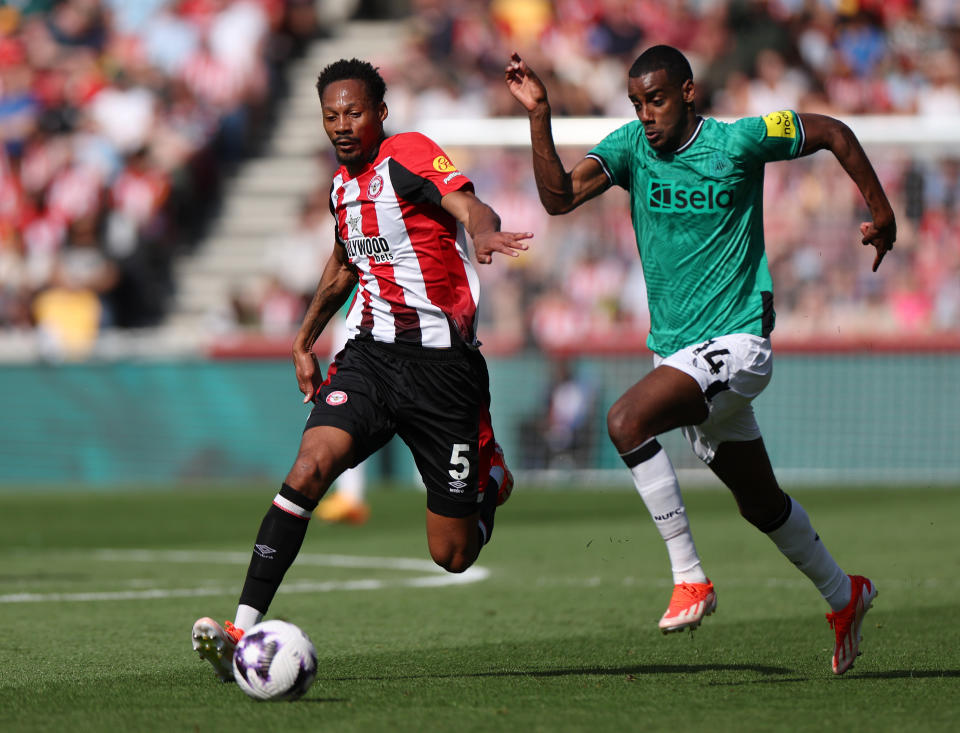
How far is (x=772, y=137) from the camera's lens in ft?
22.3

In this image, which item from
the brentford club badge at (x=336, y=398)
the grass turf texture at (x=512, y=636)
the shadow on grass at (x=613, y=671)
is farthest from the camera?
the brentford club badge at (x=336, y=398)

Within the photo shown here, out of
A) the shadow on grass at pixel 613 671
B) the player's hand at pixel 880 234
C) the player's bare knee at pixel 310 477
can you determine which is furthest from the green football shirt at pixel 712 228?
the player's bare knee at pixel 310 477

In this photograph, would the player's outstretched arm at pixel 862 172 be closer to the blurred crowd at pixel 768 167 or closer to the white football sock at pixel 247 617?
the white football sock at pixel 247 617

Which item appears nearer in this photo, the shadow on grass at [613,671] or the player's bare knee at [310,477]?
the player's bare knee at [310,477]

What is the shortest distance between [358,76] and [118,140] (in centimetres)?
1805

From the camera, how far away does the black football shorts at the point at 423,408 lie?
6.54 meters

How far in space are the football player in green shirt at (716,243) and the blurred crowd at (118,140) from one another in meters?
14.0

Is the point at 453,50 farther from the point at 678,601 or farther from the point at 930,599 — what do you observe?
the point at 678,601

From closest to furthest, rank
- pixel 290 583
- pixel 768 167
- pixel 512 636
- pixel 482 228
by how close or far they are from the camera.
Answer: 1. pixel 482 228
2. pixel 512 636
3. pixel 290 583
4. pixel 768 167

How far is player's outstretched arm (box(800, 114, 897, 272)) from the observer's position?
22.1ft

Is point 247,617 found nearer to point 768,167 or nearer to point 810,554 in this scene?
point 810,554

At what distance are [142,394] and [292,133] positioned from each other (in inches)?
278

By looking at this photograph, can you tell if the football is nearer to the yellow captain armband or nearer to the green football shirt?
the green football shirt

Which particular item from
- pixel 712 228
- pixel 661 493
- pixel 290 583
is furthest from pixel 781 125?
pixel 290 583
